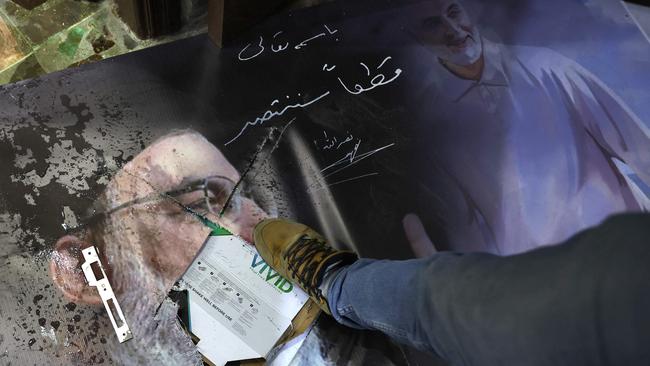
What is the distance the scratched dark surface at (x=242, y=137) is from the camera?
110cm

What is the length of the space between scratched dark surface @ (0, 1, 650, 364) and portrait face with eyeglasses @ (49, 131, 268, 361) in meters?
0.03

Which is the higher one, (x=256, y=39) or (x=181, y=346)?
(x=256, y=39)

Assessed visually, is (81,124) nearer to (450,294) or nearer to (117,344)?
(117,344)

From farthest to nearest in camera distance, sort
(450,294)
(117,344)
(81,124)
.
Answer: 1. (81,124)
2. (117,344)
3. (450,294)

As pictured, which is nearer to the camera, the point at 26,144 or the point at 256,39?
the point at 26,144

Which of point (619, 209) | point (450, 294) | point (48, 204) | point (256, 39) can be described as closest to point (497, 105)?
point (619, 209)

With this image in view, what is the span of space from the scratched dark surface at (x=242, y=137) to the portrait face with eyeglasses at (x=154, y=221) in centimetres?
3

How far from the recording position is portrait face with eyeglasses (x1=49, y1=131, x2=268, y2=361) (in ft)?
Answer: 3.68

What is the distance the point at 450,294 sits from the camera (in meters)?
0.79

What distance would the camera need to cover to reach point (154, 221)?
3.86 feet

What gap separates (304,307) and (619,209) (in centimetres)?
78
